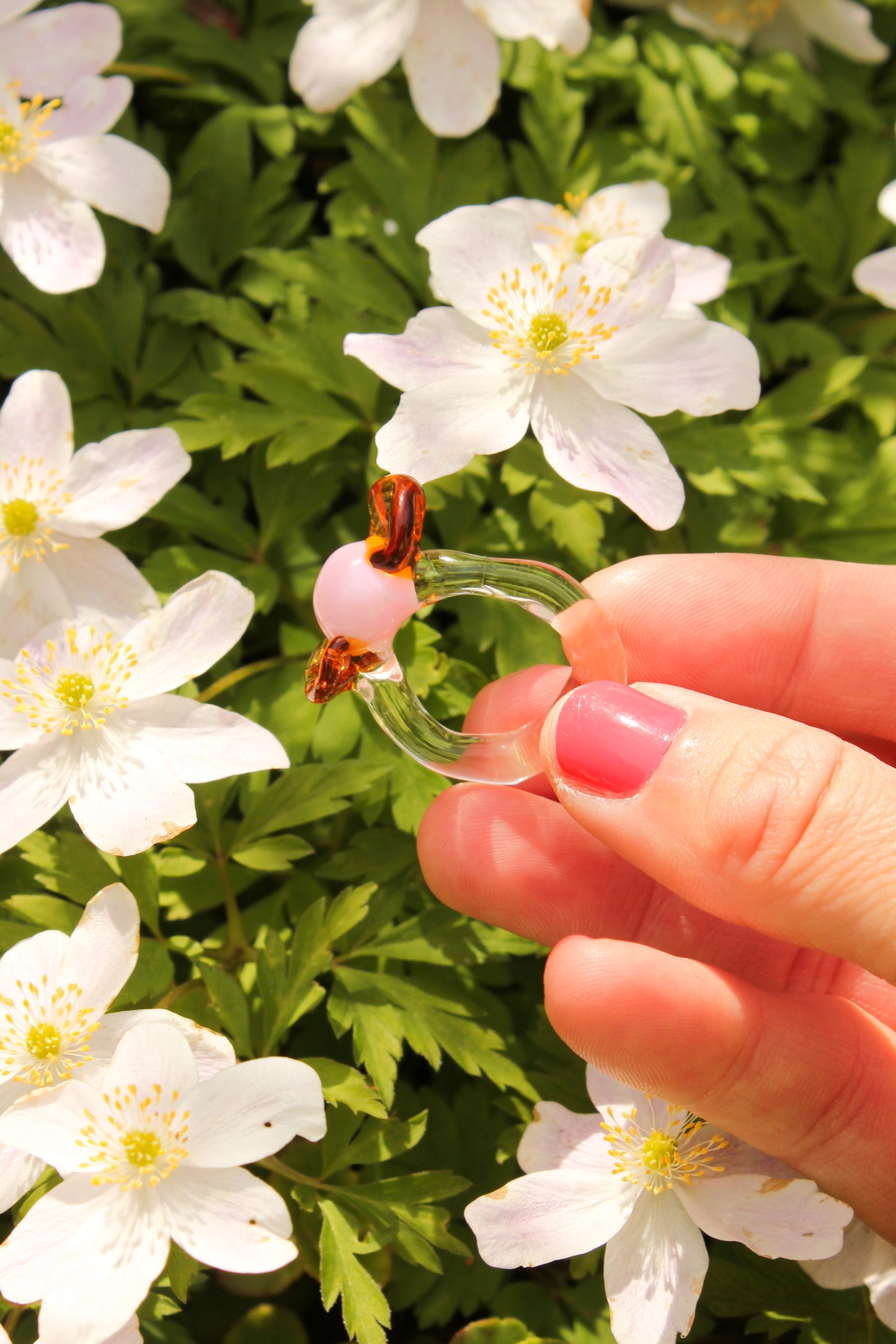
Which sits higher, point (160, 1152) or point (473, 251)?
point (473, 251)

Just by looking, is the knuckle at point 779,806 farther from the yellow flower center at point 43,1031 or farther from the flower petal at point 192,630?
the yellow flower center at point 43,1031

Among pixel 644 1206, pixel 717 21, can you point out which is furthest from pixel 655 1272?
pixel 717 21

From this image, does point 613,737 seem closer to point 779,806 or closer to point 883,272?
point 779,806

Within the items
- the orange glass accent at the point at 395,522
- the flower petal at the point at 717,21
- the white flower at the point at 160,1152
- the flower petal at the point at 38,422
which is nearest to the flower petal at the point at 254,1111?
the white flower at the point at 160,1152

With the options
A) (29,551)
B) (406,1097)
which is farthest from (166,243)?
(406,1097)

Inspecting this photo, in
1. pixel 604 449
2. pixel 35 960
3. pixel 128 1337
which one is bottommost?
pixel 128 1337

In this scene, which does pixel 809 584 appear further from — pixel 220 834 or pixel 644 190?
pixel 220 834

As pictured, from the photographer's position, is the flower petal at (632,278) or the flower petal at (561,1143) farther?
the flower petal at (632,278)
